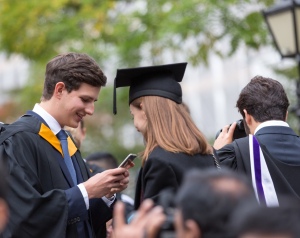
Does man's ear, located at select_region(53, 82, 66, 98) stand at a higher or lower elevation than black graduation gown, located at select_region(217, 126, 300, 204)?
higher

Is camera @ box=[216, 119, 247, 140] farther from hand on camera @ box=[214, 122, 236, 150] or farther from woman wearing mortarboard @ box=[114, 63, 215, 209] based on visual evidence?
woman wearing mortarboard @ box=[114, 63, 215, 209]

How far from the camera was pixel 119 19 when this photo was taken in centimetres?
1453

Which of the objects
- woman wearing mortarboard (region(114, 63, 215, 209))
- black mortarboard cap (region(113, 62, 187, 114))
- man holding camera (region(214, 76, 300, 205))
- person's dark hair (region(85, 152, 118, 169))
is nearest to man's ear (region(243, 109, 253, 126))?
man holding camera (region(214, 76, 300, 205))

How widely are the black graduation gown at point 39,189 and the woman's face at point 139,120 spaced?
0.53 metres

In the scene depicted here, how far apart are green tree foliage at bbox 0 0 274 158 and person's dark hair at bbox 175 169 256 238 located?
995cm

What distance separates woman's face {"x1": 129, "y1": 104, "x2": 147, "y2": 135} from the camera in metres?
5.32

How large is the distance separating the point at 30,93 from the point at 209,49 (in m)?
6.40

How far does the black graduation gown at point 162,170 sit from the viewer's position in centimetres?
505

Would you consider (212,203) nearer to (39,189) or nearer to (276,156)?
(39,189)

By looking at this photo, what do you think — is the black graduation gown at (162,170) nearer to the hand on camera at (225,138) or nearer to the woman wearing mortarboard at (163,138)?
the woman wearing mortarboard at (163,138)

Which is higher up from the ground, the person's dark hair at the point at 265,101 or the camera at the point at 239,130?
the person's dark hair at the point at 265,101

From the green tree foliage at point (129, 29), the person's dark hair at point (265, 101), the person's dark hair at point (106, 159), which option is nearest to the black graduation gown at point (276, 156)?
the person's dark hair at point (265, 101)

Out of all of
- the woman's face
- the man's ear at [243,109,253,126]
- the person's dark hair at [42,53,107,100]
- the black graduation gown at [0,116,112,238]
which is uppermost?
the person's dark hair at [42,53,107,100]

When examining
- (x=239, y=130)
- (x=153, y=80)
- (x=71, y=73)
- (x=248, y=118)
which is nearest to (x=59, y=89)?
(x=71, y=73)
